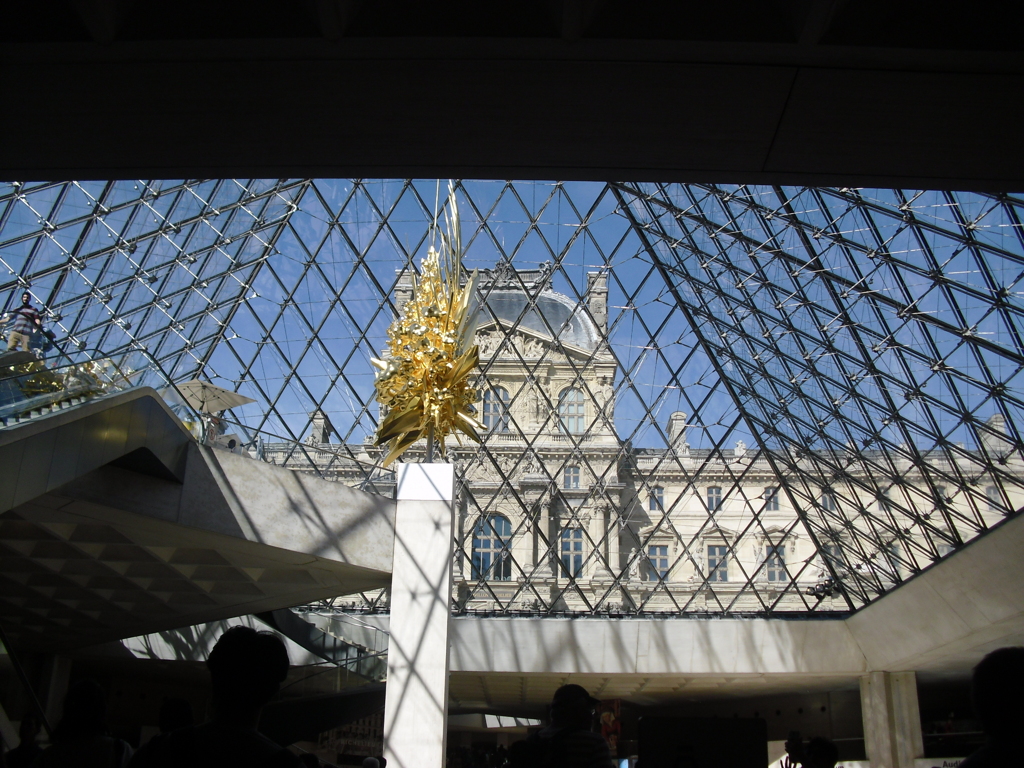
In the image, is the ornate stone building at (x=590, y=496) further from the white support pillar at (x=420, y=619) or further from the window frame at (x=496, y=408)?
the white support pillar at (x=420, y=619)

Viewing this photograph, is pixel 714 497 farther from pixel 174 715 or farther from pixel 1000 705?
pixel 1000 705

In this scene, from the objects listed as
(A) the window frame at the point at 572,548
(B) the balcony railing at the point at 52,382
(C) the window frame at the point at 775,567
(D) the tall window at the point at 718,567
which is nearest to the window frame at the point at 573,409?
(A) the window frame at the point at 572,548

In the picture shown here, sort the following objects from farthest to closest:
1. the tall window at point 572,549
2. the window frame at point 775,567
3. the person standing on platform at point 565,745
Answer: the tall window at point 572,549 → the window frame at point 775,567 → the person standing on platform at point 565,745

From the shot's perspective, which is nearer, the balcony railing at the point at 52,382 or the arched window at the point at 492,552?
the balcony railing at the point at 52,382

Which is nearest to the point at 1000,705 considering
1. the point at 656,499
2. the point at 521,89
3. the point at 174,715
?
the point at 174,715

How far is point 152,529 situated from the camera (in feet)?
46.5

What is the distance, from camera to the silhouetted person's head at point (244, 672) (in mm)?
2441

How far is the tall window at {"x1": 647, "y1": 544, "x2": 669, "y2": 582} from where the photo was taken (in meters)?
27.1

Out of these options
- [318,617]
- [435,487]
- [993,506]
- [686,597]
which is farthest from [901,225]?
[318,617]

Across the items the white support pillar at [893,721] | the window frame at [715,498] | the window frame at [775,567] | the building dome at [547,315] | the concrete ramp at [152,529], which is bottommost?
the white support pillar at [893,721]

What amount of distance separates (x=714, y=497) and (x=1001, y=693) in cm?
2553

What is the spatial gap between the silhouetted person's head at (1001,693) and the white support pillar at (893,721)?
73.7 feet

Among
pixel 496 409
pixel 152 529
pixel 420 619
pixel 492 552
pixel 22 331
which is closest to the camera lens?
pixel 22 331

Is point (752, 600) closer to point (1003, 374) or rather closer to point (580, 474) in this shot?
point (580, 474)
